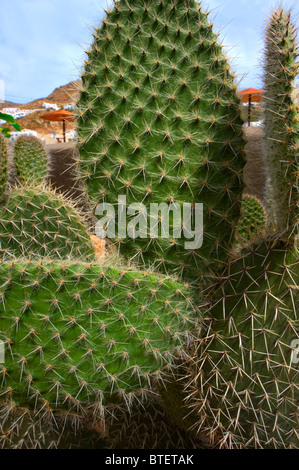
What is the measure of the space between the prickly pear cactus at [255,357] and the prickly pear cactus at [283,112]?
116 mm

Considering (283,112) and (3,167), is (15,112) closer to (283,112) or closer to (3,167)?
(3,167)

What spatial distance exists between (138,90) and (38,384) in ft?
2.54

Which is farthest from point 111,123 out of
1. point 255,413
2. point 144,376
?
point 255,413

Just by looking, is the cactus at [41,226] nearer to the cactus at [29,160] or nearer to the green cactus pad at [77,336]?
the green cactus pad at [77,336]

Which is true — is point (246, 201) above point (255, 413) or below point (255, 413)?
above

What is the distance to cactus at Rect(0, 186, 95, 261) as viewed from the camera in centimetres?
116

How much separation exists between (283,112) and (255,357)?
475 mm

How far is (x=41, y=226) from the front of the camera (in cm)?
118

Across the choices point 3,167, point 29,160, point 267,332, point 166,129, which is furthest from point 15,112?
point 267,332

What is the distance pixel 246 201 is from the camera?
1.64 m

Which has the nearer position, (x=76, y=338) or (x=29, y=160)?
(x=76, y=338)

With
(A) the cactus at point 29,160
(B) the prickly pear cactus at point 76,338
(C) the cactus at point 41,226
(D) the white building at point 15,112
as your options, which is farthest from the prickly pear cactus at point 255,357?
(D) the white building at point 15,112

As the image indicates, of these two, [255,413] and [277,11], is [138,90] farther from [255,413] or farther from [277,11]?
[255,413]

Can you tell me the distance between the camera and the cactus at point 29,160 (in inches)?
104
